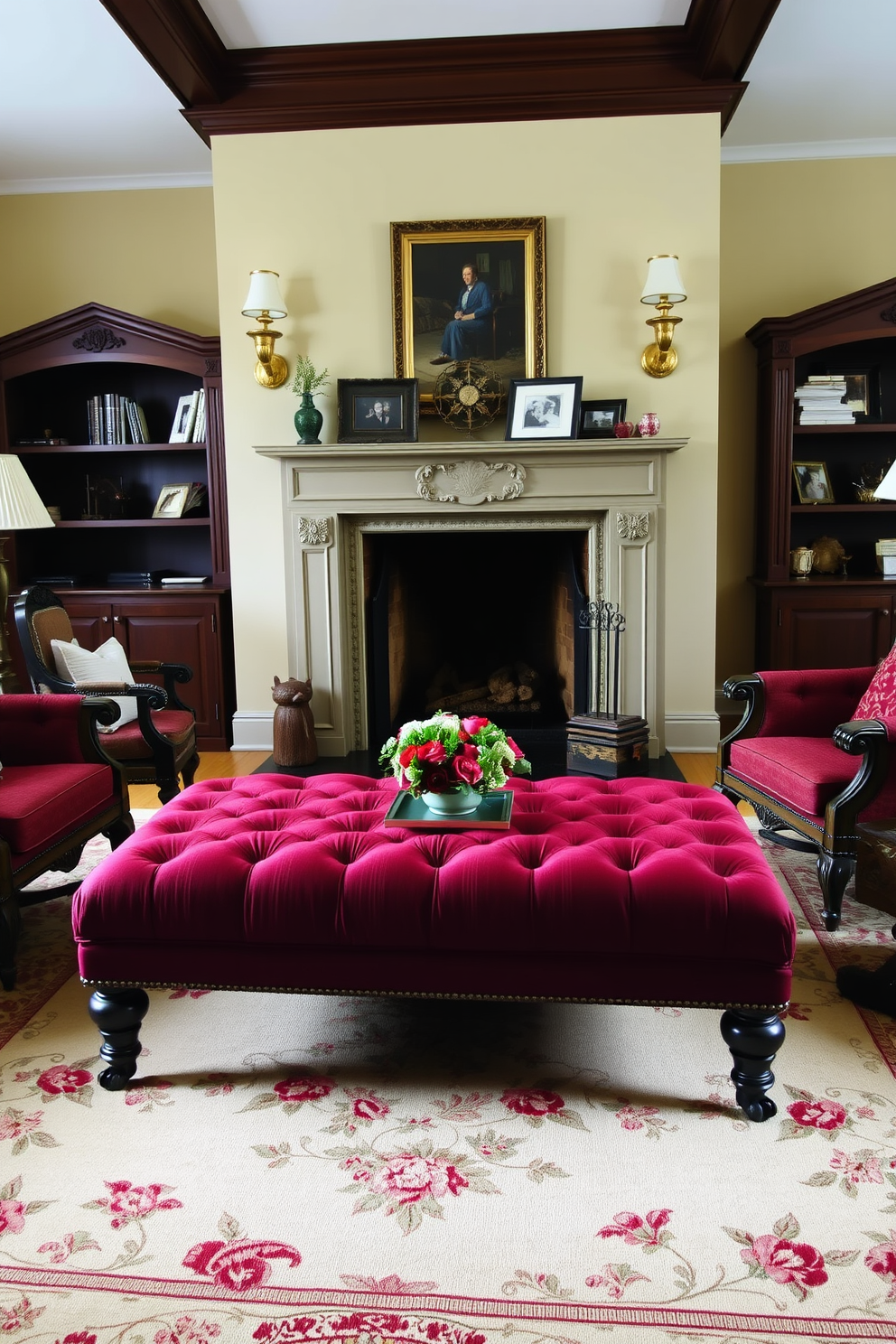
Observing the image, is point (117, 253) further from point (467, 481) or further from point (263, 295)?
point (467, 481)

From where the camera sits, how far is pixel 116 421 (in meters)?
5.50

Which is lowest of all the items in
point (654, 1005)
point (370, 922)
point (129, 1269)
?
point (129, 1269)

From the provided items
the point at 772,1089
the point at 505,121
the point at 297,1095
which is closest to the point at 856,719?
the point at 772,1089

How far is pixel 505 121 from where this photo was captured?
4.53m

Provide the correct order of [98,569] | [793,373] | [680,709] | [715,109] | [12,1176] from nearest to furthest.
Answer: [12,1176] → [715,109] → [680,709] → [793,373] → [98,569]

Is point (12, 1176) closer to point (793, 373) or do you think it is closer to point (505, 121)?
point (505, 121)

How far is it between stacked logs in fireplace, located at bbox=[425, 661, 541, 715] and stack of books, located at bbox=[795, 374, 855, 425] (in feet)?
6.45

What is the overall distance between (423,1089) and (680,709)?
2.98 meters

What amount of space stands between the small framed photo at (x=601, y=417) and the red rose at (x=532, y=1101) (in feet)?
10.4

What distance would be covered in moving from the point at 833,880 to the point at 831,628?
2.62 m

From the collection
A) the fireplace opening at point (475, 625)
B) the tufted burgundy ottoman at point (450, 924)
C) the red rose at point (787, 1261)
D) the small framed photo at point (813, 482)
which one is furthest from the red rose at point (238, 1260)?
the small framed photo at point (813, 482)

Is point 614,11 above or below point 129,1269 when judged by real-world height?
above

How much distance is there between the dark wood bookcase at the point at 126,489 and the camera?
529 cm

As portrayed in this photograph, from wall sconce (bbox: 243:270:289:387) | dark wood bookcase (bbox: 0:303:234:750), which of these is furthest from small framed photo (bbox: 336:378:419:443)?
dark wood bookcase (bbox: 0:303:234:750)
